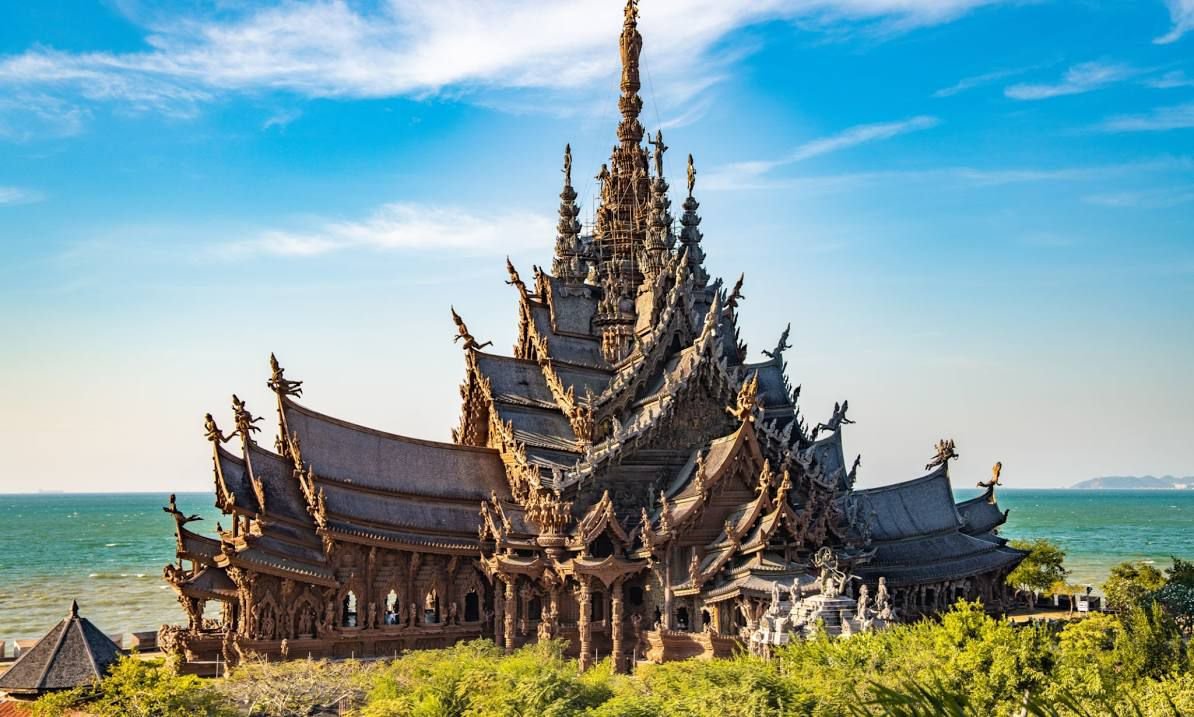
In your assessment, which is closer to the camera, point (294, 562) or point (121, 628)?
point (294, 562)

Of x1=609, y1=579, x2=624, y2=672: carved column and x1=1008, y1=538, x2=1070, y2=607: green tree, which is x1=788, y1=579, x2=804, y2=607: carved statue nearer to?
x1=609, y1=579, x2=624, y2=672: carved column

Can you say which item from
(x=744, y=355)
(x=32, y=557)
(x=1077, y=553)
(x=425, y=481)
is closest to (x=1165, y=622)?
(x=744, y=355)

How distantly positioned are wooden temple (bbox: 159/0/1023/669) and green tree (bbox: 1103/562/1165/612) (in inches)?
160

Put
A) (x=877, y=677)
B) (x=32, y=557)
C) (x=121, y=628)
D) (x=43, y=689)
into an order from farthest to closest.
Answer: (x=32, y=557) < (x=121, y=628) < (x=43, y=689) < (x=877, y=677)

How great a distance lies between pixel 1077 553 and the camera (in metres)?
104

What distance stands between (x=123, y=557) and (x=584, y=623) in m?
96.1

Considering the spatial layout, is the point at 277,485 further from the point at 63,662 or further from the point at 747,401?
the point at 747,401

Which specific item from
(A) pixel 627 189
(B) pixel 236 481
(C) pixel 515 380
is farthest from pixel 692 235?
(B) pixel 236 481

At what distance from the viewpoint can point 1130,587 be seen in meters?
38.5

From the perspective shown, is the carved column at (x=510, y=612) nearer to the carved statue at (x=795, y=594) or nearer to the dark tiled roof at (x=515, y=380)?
the dark tiled roof at (x=515, y=380)

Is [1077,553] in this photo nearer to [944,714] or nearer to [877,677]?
[877,677]

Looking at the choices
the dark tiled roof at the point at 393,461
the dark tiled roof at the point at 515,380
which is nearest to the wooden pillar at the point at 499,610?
the dark tiled roof at the point at 393,461

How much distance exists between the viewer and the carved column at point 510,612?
1195 inches

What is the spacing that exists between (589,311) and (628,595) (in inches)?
515
